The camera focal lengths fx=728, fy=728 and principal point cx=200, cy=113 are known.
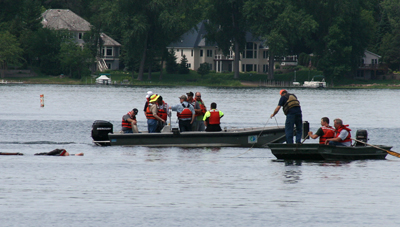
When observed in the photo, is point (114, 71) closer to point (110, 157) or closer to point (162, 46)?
point (162, 46)

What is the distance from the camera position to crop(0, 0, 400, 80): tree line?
11025 centimetres

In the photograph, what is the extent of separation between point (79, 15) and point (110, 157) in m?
125

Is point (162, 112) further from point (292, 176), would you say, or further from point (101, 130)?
point (292, 176)

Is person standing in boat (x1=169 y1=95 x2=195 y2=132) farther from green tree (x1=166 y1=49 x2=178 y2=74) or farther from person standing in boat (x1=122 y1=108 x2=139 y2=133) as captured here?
green tree (x1=166 y1=49 x2=178 y2=74)

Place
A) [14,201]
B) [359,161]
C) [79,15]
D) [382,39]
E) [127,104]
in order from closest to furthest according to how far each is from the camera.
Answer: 1. [14,201]
2. [359,161]
3. [127,104]
4. [382,39]
5. [79,15]

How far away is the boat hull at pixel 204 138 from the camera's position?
26453 millimetres

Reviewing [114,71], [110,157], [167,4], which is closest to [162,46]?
[167,4]

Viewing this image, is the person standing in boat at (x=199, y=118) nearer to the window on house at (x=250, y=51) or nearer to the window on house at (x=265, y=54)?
the window on house at (x=265, y=54)

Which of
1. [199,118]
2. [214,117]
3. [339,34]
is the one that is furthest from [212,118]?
[339,34]

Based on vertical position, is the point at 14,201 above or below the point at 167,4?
below

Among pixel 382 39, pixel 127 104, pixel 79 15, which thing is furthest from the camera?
pixel 79 15

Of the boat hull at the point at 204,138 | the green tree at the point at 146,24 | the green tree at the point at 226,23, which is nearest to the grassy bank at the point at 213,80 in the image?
the green tree at the point at 226,23

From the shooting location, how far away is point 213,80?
4626 inches

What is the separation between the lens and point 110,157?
26.0 m
